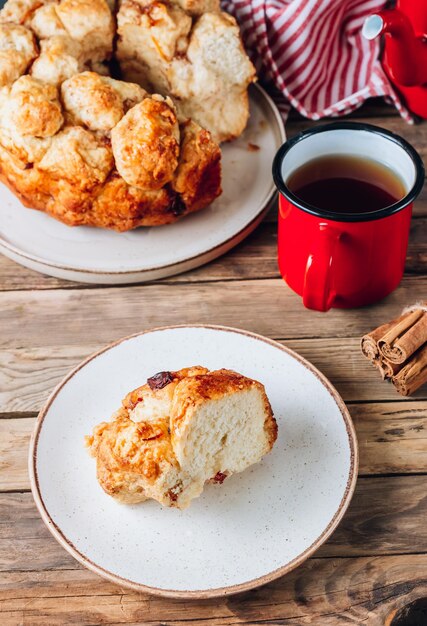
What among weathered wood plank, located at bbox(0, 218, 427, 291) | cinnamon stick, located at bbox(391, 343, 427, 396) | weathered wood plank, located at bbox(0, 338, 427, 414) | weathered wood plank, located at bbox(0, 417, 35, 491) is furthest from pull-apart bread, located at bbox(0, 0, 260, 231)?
cinnamon stick, located at bbox(391, 343, 427, 396)

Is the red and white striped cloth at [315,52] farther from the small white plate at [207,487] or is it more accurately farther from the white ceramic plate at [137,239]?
the small white plate at [207,487]

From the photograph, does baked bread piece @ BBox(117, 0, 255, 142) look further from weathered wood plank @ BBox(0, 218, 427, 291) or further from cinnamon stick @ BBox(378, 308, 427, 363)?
cinnamon stick @ BBox(378, 308, 427, 363)

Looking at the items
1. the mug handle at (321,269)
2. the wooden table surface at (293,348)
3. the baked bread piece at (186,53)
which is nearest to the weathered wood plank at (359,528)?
the wooden table surface at (293,348)

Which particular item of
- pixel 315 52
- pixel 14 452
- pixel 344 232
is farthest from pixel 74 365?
pixel 315 52

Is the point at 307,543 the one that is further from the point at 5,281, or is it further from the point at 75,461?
the point at 5,281

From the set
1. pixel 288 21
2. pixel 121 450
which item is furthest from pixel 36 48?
pixel 121 450
